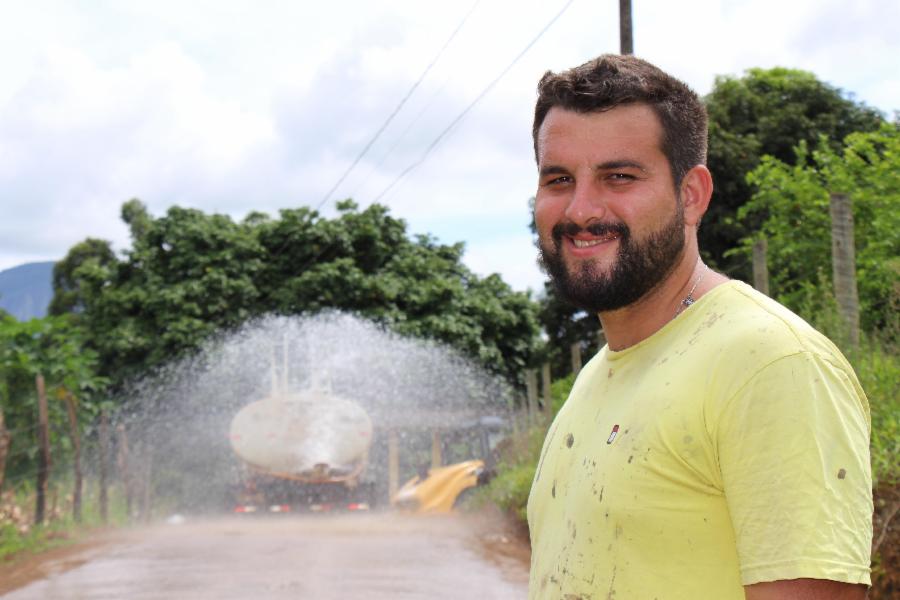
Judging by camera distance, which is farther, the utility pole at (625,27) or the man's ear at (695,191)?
the utility pole at (625,27)

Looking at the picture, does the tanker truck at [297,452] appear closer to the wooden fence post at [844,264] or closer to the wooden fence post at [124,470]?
the wooden fence post at [124,470]

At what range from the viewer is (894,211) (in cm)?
1336

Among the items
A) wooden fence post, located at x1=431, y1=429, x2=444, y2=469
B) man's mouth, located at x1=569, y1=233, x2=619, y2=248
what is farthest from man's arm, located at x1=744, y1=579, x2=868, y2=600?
wooden fence post, located at x1=431, y1=429, x2=444, y2=469

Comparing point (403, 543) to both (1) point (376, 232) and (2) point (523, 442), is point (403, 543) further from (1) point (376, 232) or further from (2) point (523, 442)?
(1) point (376, 232)

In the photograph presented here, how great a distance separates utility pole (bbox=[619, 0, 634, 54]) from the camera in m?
12.0

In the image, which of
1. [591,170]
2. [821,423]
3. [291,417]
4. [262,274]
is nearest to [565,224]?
[591,170]

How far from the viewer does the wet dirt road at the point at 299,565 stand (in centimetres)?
924

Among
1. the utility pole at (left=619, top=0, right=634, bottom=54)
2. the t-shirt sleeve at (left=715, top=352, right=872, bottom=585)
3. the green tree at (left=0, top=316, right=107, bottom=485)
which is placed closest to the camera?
the t-shirt sleeve at (left=715, top=352, right=872, bottom=585)

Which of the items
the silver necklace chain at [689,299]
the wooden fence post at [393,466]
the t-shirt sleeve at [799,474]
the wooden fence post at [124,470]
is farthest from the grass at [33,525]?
the t-shirt sleeve at [799,474]

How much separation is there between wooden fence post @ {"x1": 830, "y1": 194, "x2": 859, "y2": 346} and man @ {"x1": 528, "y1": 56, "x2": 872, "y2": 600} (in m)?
5.68

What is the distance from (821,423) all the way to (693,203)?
608 mm

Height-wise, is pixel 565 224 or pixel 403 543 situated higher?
pixel 565 224

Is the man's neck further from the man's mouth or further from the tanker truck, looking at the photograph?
the tanker truck

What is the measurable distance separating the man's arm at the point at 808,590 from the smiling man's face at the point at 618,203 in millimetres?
600
